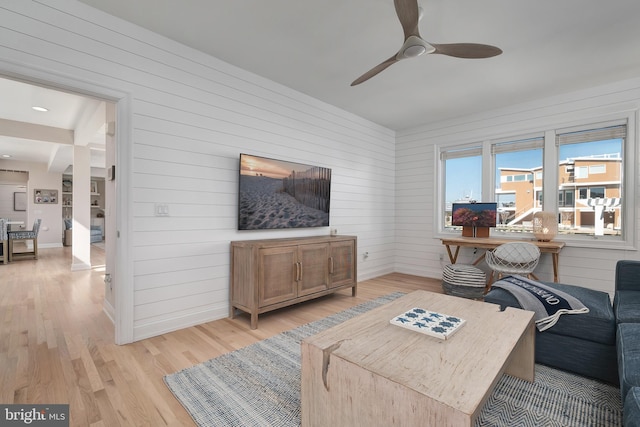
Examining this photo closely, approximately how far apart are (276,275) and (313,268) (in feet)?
1.80

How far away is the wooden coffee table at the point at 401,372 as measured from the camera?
1027mm

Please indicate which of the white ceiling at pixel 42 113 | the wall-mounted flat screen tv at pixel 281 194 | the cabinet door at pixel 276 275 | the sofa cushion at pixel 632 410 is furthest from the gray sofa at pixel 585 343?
the white ceiling at pixel 42 113

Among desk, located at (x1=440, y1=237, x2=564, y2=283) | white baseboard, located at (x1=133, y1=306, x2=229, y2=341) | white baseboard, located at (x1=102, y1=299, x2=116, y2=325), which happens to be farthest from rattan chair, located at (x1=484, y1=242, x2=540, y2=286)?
white baseboard, located at (x1=102, y1=299, x2=116, y2=325)

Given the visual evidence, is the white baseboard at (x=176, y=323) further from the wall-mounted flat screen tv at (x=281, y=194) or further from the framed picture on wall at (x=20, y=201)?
the framed picture on wall at (x=20, y=201)

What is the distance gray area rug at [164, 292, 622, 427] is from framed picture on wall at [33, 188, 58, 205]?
10004 mm

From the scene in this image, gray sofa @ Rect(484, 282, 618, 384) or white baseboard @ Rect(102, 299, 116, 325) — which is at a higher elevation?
gray sofa @ Rect(484, 282, 618, 384)

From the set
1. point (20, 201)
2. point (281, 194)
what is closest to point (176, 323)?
point (281, 194)

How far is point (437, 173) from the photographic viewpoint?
5027 millimetres

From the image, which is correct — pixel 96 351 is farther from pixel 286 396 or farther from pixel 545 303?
pixel 545 303

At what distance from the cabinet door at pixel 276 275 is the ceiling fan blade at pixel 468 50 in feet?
7.41

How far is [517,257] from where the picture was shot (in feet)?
11.8

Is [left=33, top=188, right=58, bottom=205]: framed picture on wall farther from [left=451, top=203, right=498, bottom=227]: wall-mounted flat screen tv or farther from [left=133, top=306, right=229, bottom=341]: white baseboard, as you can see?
[left=451, top=203, right=498, bottom=227]: wall-mounted flat screen tv

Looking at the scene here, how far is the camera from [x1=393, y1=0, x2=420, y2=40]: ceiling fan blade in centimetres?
180

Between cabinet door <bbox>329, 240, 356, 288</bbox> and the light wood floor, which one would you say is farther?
cabinet door <bbox>329, 240, 356, 288</bbox>
